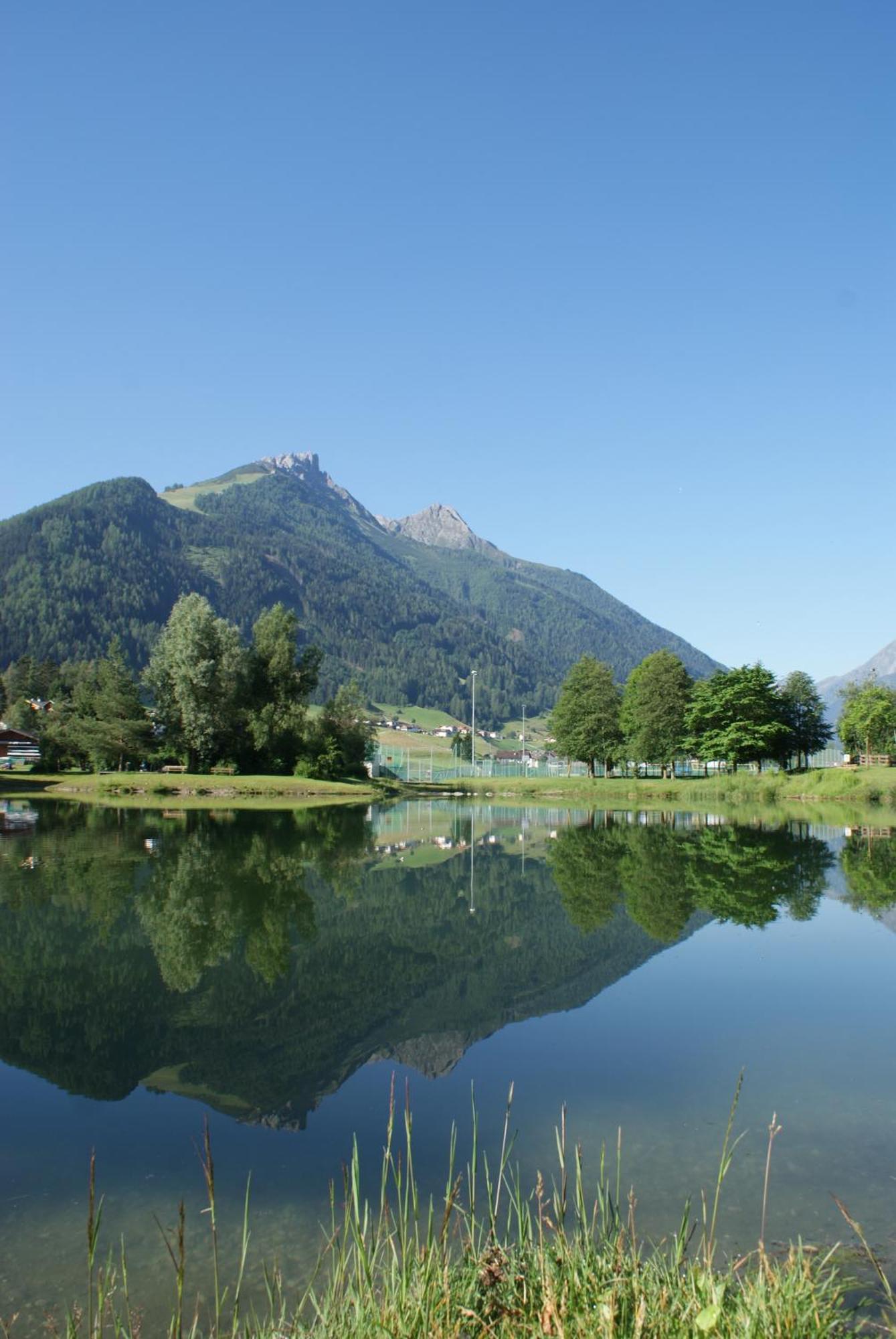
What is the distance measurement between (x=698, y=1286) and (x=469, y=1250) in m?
1.18

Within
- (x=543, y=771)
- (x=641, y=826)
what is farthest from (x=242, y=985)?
(x=543, y=771)

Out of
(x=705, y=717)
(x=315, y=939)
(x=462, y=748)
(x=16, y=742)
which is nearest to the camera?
(x=315, y=939)

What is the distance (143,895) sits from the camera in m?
20.3

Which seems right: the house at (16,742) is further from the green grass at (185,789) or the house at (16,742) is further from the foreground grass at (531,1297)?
the foreground grass at (531,1297)

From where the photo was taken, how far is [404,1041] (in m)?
10.5

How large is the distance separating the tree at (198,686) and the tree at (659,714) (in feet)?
117

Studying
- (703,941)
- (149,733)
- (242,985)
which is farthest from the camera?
(149,733)

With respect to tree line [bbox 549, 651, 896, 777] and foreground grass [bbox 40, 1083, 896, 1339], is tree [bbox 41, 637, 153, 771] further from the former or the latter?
foreground grass [bbox 40, 1083, 896, 1339]

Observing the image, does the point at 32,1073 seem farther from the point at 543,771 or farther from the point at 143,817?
the point at 543,771

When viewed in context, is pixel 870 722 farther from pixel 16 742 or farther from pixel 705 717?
pixel 16 742

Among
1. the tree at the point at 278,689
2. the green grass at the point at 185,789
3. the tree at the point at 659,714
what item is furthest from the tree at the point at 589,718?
the green grass at the point at 185,789

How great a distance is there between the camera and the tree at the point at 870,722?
8388 centimetres

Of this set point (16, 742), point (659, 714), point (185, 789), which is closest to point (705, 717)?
point (659, 714)

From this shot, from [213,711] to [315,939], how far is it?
6055 cm
